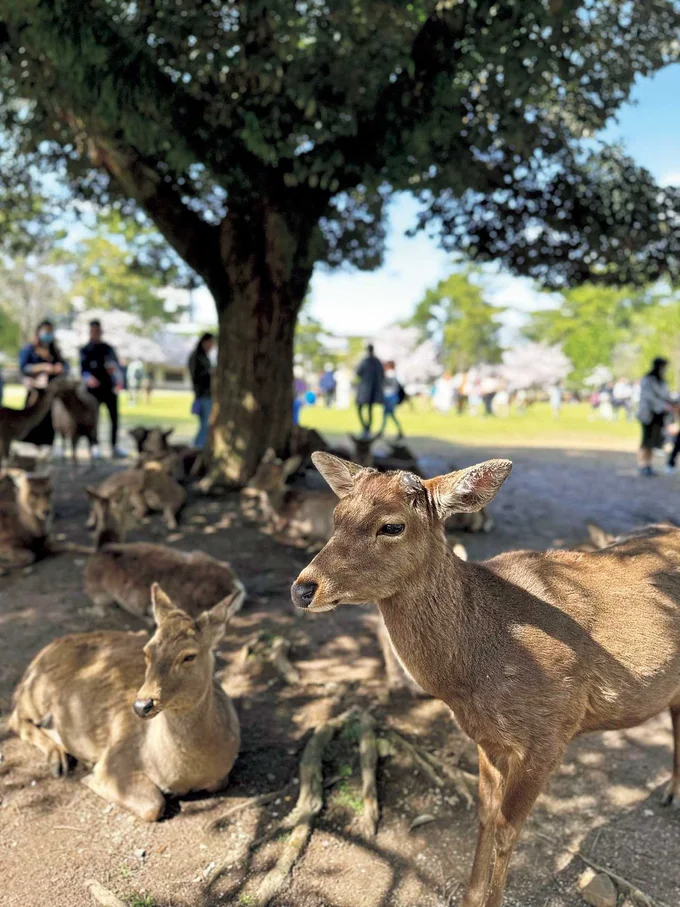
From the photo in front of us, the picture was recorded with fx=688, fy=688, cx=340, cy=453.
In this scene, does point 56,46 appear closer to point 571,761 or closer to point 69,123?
point 69,123

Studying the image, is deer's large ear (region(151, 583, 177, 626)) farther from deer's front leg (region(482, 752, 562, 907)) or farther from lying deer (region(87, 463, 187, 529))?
lying deer (region(87, 463, 187, 529))

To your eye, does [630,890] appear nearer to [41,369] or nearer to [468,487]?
[468,487]

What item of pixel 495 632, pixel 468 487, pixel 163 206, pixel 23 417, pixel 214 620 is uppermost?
pixel 163 206

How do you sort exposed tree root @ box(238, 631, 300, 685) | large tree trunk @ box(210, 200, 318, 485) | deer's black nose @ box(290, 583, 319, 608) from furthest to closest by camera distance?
large tree trunk @ box(210, 200, 318, 485), exposed tree root @ box(238, 631, 300, 685), deer's black nose @ box(290, 583, 319, 608)

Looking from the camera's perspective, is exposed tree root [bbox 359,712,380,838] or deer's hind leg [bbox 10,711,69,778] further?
deer's hind leg [bbox 10,711,69,778]

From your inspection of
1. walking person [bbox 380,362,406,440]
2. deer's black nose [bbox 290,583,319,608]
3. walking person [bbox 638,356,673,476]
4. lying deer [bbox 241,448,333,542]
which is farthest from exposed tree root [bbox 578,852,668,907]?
walking person [bbox 380,362,406,440]

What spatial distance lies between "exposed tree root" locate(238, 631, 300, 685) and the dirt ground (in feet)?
0.28

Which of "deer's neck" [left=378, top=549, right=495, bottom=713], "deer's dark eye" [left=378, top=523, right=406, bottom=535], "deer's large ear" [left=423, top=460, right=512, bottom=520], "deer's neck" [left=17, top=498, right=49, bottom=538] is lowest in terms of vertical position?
"deer's neck" [left=17, top=498, right=49, bottom=538]

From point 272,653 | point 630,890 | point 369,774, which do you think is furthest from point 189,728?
point 630,890

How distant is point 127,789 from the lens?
3.55 m

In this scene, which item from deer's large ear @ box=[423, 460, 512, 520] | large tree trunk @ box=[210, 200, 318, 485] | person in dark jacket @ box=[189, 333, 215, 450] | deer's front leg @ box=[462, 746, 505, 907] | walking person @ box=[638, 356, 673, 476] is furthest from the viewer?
walking person @ box=[638, 356, 673, 476]

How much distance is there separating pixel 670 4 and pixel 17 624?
929 centimetres

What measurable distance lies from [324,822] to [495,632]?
60.8 inches

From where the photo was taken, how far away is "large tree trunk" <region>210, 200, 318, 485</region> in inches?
366
